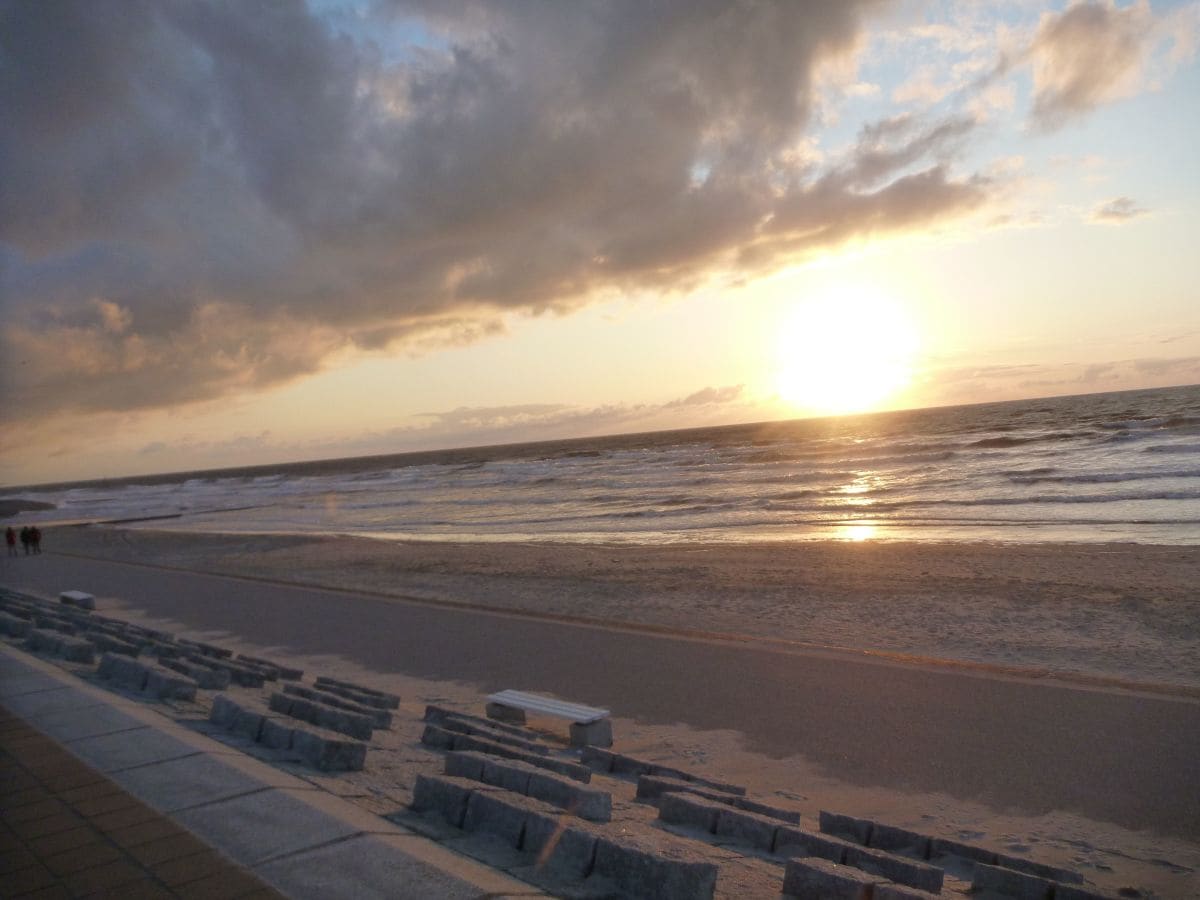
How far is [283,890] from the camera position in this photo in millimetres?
2986

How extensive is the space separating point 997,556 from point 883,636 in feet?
22.7

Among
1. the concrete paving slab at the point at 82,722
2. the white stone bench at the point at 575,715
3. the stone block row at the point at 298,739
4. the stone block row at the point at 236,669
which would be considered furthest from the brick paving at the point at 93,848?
the white stone bench at the point at 575,715

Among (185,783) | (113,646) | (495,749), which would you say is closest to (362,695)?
(495,749)

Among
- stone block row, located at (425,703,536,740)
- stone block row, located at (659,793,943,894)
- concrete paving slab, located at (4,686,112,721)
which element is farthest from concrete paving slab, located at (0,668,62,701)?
stone block row, located at (659,793,943,894)

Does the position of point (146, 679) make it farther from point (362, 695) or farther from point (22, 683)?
point (362, 695)

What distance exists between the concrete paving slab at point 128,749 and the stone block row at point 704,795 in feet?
8.85

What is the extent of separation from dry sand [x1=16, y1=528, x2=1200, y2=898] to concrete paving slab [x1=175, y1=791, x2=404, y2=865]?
56 cm

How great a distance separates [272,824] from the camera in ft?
11.7

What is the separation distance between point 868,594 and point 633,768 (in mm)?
9169

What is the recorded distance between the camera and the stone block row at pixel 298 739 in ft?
15.7

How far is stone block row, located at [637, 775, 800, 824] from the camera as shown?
5.19m

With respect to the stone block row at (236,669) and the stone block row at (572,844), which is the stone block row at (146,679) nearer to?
the stone block row at (236,669)

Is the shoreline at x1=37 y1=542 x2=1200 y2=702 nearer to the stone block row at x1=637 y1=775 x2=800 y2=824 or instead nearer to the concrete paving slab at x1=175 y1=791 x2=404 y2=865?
the stone block row at x1=637 y1=775 x2=800 y2=824

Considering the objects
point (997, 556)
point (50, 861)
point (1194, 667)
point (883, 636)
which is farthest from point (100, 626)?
point (997, 556)
